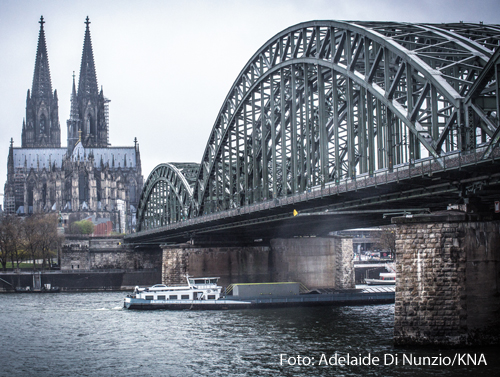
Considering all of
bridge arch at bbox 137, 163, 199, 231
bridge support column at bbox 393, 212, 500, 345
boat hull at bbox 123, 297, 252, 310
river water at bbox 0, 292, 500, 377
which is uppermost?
bridge arch at bbox 137, 163, 199, 231

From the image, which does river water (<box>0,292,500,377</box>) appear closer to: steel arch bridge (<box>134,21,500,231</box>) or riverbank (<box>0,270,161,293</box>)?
steel arch bridge (<box>134,21,500,231</box>)

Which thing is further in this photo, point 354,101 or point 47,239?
point 47,239

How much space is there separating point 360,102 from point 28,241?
320ft

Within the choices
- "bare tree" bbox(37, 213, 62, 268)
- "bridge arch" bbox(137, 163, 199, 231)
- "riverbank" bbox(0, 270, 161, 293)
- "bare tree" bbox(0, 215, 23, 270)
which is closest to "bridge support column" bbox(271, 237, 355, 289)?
"bridge arch" bbox(137, 163, 199, 231)

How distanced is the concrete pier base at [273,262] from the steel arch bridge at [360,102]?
6.55 meters

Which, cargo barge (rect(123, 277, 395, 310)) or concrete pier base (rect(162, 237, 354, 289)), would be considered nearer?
cargo barge (rect(123, 277, 395, 310))

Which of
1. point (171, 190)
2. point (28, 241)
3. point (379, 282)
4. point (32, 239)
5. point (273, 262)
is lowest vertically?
point (379, 282)

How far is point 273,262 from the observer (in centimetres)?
8056

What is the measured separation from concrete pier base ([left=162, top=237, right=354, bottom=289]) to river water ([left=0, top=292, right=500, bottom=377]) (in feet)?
51.4

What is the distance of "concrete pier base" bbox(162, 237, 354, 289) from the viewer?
7769 cm

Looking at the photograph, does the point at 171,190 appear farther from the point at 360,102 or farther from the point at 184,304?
the point at 360,102

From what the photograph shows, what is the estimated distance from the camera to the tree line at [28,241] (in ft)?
385

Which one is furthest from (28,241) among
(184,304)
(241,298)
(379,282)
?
(241,298)

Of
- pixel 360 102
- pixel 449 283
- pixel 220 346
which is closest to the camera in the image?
pixel 449 283
